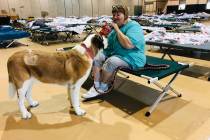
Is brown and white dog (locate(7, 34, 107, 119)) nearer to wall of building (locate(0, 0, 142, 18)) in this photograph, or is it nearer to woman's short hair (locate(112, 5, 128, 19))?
woman's short hair (locate(112, 5, 128, 19))

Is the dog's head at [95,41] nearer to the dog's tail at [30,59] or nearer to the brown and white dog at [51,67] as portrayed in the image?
the brown and white dog at [51,67]

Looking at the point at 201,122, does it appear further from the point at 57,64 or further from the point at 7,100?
the point at 7,100

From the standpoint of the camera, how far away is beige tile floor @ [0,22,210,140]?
74.2 inches

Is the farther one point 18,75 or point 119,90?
point 119,90

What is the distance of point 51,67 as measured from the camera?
78.0 inches

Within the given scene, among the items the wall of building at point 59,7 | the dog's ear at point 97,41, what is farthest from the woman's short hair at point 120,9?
the wall of building at point 59,7

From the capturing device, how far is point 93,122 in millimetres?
2084

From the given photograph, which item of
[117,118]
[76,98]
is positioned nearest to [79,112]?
[76,98]

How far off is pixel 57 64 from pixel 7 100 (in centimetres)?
100

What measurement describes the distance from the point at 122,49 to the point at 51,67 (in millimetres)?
798

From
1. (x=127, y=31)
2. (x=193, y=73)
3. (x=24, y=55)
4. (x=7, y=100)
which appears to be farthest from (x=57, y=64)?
(x=193, y=73)

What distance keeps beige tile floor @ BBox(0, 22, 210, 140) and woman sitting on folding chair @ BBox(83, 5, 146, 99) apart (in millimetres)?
333

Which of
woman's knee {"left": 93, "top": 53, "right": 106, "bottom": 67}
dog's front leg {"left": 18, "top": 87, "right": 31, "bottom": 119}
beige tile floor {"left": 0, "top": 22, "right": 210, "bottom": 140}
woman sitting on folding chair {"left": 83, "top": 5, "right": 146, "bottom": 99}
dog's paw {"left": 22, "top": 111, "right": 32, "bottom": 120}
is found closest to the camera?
beige tile floor {"left": 0, "top": 22, "right": 210, "bottom": 140}

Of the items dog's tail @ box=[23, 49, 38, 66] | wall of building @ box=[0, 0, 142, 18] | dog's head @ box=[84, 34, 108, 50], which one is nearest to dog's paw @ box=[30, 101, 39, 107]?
dog's tail @ box=[23, 49, 38, 66]
